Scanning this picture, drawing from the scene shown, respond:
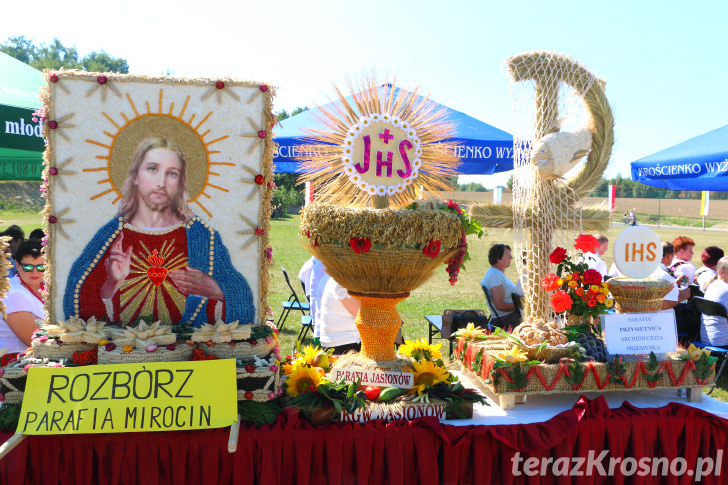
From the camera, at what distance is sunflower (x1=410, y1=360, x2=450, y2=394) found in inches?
93.4

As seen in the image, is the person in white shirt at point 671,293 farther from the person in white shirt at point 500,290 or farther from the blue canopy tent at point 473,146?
the blue canopy tent at point 473,146

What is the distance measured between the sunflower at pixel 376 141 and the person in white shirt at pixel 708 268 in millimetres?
4275

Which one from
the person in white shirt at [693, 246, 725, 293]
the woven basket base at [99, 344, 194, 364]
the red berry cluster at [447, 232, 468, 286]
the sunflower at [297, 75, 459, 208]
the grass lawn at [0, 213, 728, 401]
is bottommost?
the grass lawn at [0, 213, 728, 401]

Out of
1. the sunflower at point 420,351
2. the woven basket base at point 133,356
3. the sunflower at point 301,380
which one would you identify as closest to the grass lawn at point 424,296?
the sunflower at point 420,351

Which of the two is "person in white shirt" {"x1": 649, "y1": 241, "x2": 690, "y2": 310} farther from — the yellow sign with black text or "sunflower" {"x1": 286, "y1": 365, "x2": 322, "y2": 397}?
the yellow sign with black text

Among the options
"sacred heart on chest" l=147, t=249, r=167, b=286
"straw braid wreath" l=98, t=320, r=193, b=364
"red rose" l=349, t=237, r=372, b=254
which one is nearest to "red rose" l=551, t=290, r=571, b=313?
"red rose" l=349, t=237, r=372, b=254

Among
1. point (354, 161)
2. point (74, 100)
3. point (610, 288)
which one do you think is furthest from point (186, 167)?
point (610, 288)

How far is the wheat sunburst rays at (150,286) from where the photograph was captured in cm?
226

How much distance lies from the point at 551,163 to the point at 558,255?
1.55ft

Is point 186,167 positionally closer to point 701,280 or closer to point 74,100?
point 74,100

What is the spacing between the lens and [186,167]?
7.34ft

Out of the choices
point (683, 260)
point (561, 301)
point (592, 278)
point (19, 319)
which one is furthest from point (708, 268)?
point (19, 319)

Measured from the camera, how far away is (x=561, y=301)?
8.30 ft

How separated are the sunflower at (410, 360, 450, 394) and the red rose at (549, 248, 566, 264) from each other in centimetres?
81
